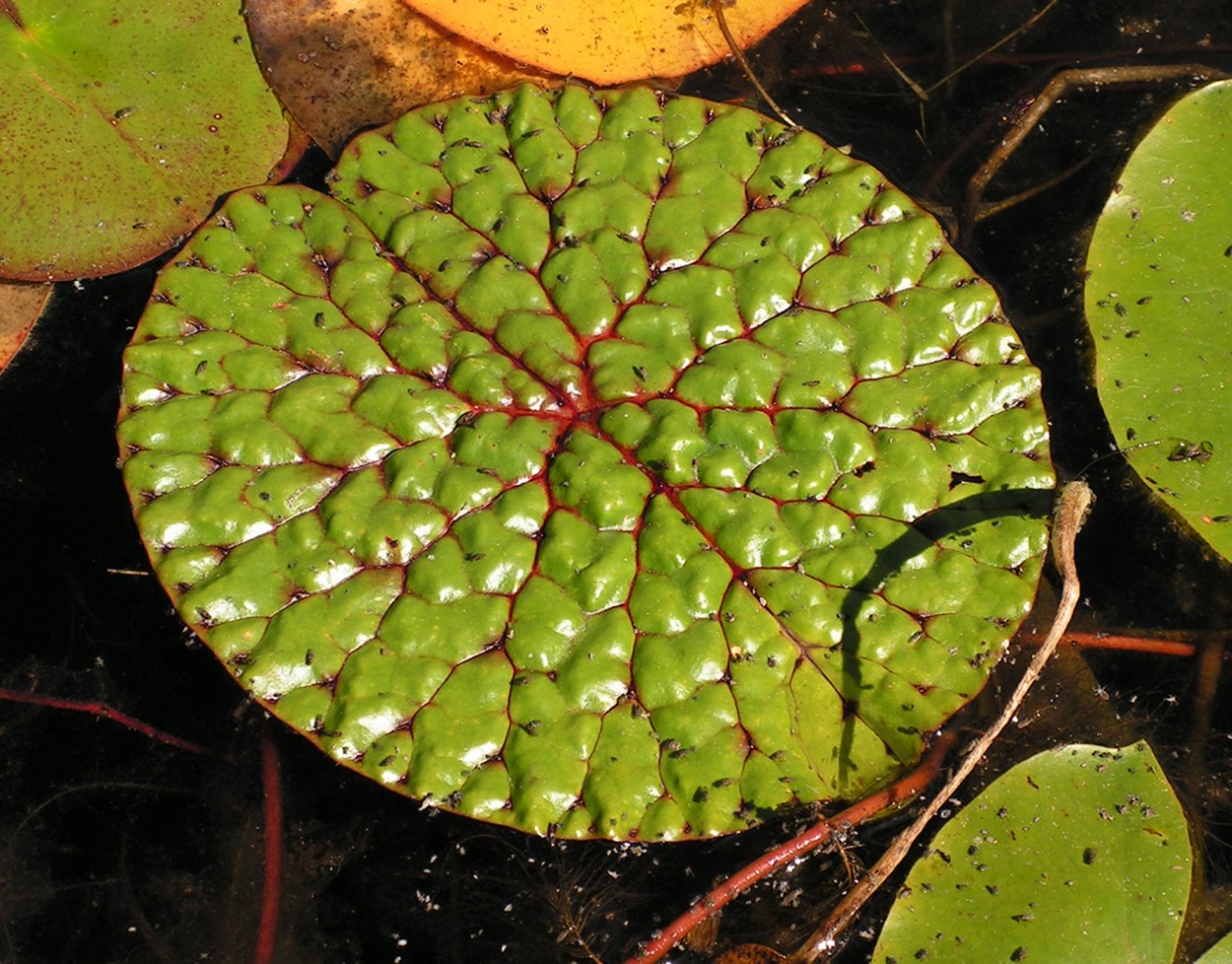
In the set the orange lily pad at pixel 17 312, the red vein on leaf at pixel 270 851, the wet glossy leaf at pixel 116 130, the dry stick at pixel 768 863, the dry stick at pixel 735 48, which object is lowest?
the red vein on leaf at pixel 270 851

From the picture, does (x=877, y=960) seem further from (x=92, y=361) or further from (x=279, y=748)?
(x=92, y=361)

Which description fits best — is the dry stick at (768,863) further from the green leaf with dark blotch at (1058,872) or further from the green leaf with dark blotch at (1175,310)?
the green leaf with dark blotch at (1175,310)

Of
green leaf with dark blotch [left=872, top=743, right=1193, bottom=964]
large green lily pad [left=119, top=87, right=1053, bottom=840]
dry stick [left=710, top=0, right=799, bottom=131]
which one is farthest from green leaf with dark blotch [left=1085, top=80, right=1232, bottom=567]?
dry stick [left=710, top=0, right=799, bottom=131]

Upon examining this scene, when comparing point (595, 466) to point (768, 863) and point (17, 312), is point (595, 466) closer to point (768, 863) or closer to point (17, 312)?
point (768, 863)

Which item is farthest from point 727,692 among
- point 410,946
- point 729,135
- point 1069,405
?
point 729,135

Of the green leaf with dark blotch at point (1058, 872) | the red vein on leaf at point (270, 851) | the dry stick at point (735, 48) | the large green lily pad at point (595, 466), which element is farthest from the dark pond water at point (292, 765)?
the dry stick at point (735, 48)
